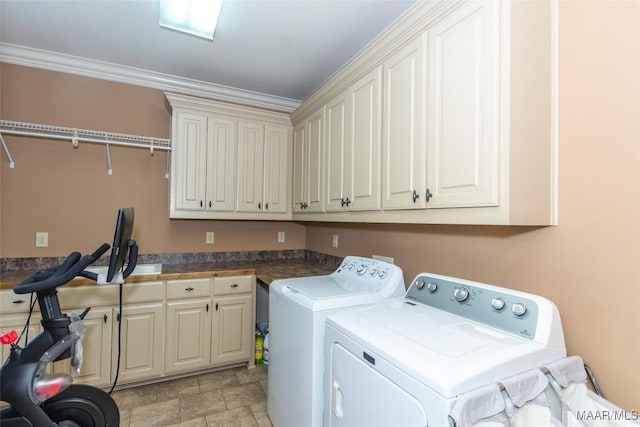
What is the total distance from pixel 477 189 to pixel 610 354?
745mm

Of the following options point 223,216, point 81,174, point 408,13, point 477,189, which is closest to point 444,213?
point 477,189

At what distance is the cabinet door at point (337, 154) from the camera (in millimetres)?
2090

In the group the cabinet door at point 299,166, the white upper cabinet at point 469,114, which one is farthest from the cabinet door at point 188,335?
the white upper cabinet at point 469,114

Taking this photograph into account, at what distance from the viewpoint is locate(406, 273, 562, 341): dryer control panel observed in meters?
1.09

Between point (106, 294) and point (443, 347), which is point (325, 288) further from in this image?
point (106, 294)

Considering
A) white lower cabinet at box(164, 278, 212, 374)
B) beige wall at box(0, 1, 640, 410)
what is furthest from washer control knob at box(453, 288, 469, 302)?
white lower cabinet at box(164, 278, 212, 374)

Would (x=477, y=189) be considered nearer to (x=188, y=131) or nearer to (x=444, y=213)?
(x=444, y=213)

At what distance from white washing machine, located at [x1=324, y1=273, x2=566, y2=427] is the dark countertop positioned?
1.10m

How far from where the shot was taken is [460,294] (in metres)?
1.36

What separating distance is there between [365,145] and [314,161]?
29.5 inches

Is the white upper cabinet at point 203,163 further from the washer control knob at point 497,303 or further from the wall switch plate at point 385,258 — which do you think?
the washer control knob at point 497,303

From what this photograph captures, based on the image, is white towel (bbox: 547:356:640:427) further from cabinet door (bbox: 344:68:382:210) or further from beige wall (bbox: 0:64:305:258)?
beige wall (bbox: 0:64:305:258)

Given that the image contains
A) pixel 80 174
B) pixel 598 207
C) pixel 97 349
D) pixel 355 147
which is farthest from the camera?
pixel 80 174

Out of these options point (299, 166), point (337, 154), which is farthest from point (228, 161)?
point (337, 154)
